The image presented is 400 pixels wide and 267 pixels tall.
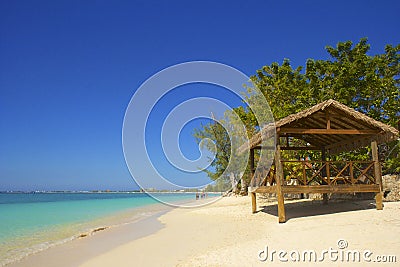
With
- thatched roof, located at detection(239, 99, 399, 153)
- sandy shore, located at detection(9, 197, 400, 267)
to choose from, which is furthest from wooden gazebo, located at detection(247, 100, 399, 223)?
sandy shore, located at detection(9, 197, 400, 267)

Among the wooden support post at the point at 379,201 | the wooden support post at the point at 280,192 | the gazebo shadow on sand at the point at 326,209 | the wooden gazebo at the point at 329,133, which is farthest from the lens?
the gazebo shadow on sand at the point at 326,209

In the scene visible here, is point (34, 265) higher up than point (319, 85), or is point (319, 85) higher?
point (319, 85)

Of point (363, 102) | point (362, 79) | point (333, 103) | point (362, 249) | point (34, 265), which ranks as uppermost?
point (362, 79)

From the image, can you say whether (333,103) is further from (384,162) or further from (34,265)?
(34,265)

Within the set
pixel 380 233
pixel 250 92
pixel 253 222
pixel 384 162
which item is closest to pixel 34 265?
pixel 253 222

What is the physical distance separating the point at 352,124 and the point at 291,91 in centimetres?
810

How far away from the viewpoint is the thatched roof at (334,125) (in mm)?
8625

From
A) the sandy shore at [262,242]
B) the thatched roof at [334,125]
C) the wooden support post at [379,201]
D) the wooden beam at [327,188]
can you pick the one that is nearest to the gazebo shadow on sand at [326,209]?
the wooden support post at [379,201]

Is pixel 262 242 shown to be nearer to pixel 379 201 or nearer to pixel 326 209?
pixel 379 201

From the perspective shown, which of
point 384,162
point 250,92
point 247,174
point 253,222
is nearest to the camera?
point 253,222

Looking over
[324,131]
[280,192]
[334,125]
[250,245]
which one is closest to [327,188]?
[280,192]

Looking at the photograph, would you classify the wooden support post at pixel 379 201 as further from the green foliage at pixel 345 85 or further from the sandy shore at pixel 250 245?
the green foliage at pixel 345 85

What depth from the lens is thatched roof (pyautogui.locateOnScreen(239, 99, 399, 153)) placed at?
862 centimetres

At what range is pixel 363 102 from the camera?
1418cm
